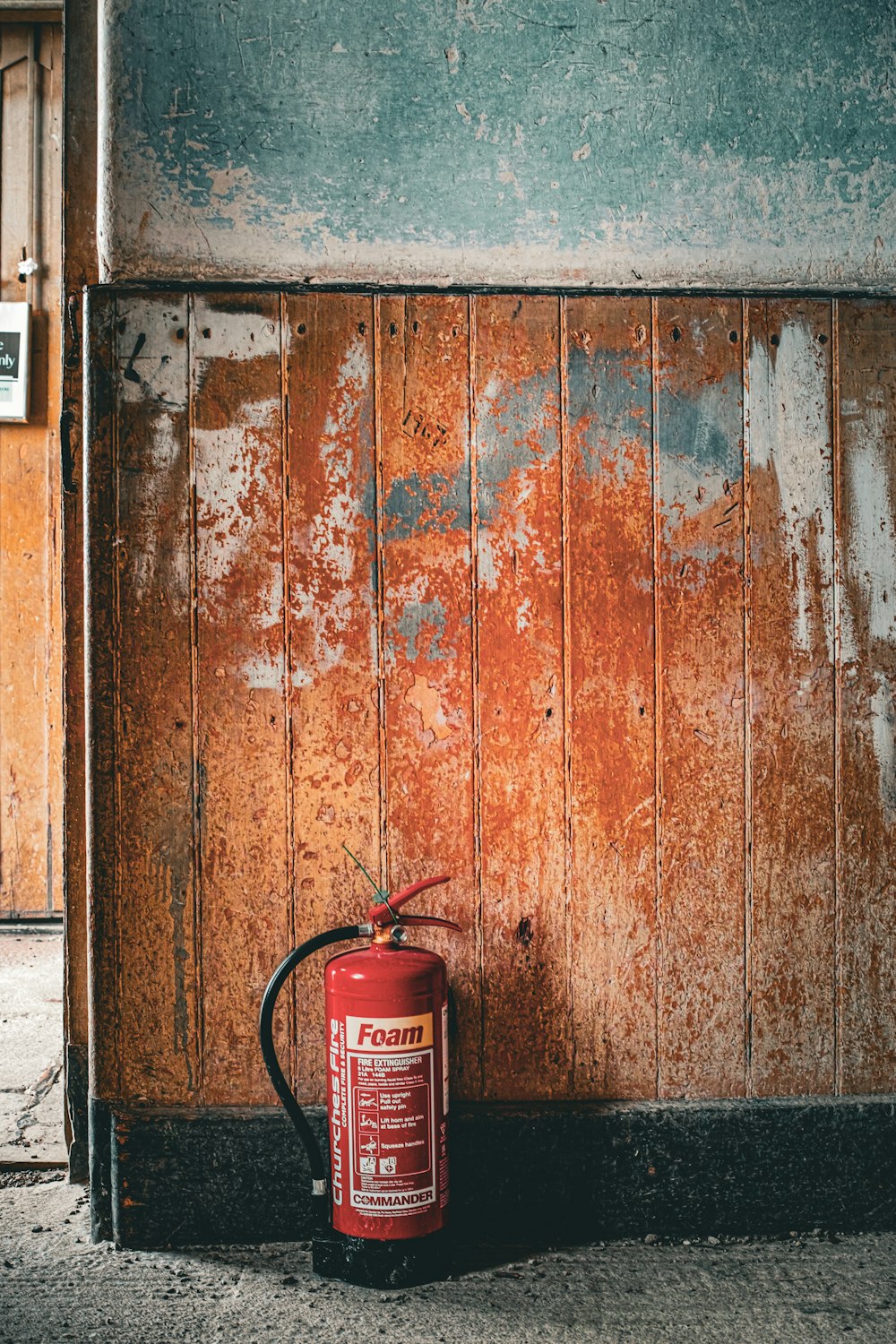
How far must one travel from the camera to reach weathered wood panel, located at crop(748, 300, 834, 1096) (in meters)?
1.94

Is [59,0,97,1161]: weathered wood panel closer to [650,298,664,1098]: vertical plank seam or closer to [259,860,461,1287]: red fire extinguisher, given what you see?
[259,860,461,1287]: red fire extinguisher

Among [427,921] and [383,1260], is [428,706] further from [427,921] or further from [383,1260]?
[383,1260]

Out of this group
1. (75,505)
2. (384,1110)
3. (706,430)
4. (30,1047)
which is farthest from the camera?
(30,1047)

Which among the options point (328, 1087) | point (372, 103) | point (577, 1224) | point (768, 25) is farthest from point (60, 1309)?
point (768, 25)

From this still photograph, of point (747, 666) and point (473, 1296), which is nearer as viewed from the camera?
point (473, 1296)

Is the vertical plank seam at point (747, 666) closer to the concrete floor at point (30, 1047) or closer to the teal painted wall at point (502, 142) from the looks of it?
the teal painted wall at point (502, 142)

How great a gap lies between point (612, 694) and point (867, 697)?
50cm

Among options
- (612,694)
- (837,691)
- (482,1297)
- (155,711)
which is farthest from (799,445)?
(482,1297)

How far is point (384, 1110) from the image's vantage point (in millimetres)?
1711

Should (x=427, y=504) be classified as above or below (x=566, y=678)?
above

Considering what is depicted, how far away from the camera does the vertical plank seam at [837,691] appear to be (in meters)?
1.94

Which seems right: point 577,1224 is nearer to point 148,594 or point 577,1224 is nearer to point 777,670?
point 777,670

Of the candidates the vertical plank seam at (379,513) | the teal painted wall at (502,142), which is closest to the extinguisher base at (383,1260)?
the vertical plank seam at (379,513)

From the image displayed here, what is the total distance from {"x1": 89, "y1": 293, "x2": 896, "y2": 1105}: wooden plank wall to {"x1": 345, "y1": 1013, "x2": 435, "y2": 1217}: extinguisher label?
217mm
